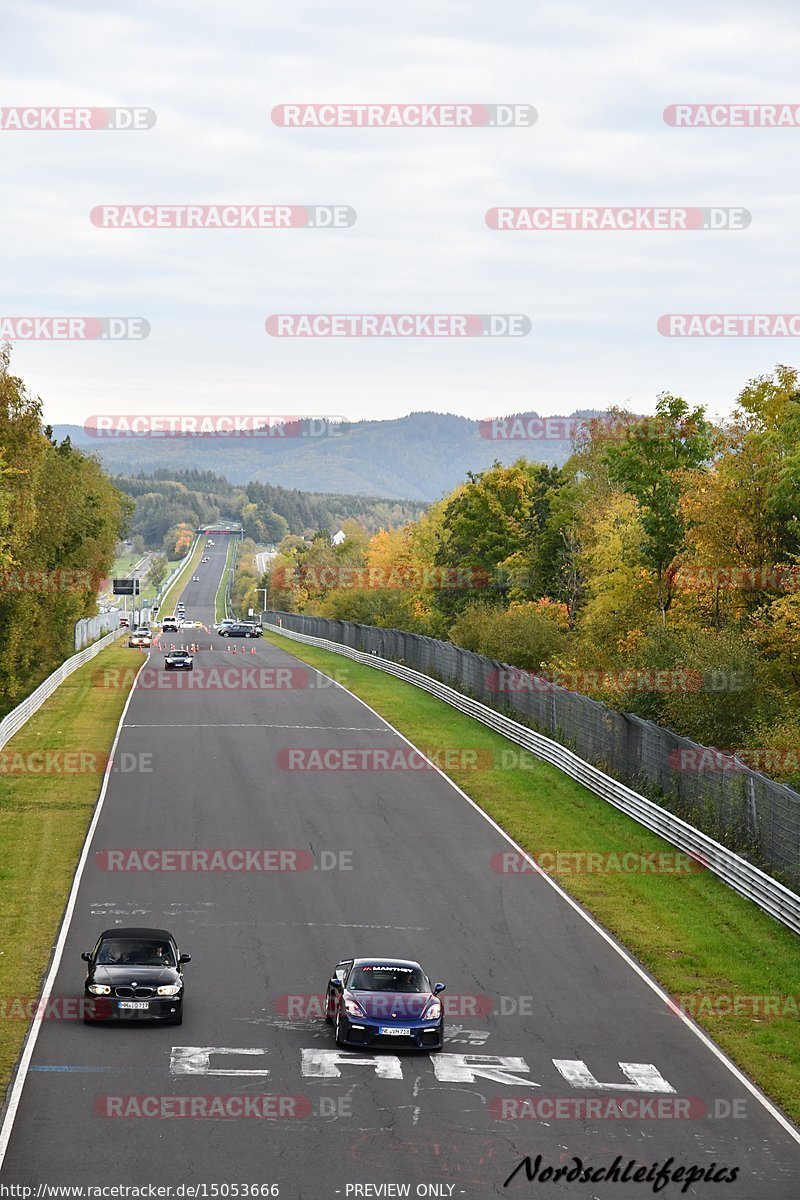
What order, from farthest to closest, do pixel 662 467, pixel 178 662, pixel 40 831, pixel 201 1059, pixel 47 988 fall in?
pixel 178 662
pixel 662 467
pixel 40 831
pixel 47 988
pixel 201 1059

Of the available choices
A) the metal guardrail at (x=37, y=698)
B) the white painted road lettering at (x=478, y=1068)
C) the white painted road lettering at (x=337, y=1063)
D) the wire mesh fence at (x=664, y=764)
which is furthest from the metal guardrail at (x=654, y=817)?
the metal guardrail at (x=37, y=698)

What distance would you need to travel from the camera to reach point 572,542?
8862 cm

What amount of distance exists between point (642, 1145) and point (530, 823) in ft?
72.2

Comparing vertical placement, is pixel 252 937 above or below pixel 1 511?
below

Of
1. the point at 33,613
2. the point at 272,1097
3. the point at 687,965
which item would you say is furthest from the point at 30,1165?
the point at 33,613

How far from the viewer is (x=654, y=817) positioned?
125ft

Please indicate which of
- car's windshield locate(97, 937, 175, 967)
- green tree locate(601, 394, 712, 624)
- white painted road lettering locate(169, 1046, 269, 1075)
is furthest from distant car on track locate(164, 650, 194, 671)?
white painted road lettering locate(169, 1046, 269, 1075)

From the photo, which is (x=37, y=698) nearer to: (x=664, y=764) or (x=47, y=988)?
(x=664, y=764)

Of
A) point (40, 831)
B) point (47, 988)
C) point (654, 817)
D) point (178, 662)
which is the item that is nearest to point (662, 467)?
point (178, 662)

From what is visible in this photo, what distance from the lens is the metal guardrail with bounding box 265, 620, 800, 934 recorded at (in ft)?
99.0

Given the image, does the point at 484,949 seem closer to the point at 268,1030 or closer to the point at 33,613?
the point at 268,1030

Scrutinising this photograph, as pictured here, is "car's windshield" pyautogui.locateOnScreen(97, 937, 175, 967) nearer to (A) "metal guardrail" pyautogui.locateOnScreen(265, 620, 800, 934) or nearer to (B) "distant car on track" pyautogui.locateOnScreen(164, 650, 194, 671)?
(A) "metal guardrail" pyautogui.locateOnScreen(265, 620, 800, 934)

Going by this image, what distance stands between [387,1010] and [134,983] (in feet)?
13.4

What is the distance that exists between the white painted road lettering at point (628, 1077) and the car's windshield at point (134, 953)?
647 cm
